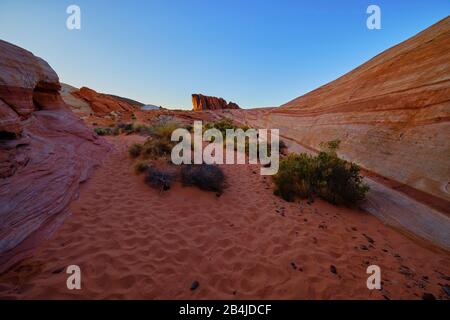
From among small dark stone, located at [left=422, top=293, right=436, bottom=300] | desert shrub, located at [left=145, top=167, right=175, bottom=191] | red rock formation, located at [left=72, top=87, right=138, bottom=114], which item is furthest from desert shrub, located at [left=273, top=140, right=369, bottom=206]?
red rock formation, located at [left=72, top=87, right=138, bottom=114]

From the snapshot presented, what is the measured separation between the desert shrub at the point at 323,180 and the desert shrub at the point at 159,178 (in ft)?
8.65

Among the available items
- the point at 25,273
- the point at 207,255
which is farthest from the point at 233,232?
the point at 25,273

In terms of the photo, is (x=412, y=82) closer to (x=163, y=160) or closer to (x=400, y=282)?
(x=400, y=282)

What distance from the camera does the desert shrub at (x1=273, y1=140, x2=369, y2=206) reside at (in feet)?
14.2

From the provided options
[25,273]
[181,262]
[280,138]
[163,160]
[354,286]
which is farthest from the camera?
[280,138]

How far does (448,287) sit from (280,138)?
7095mm

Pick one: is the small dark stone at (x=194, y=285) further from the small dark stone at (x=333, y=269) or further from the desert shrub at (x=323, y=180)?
the desert shrub at (x=323, y=180)

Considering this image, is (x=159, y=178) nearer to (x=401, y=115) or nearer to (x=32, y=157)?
(x=32, y=157)

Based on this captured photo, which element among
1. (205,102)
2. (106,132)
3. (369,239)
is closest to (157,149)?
(106,132)

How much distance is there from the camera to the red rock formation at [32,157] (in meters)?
2.67

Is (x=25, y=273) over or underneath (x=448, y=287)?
over

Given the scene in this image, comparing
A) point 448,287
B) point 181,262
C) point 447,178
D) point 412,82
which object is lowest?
point 448,287

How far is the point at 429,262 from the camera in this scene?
278 centimetres

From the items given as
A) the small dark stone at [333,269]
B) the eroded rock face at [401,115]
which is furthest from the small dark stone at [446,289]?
the eroded rock face at [401,115]
